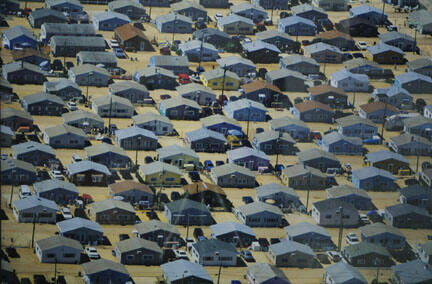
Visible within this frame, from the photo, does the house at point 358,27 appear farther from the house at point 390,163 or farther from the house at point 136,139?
the house at point 136,139

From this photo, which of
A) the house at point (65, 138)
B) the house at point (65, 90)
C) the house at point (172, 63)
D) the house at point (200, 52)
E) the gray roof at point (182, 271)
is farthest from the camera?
the house at point (200, 52)

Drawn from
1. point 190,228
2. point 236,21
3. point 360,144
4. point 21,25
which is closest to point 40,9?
point 21,25

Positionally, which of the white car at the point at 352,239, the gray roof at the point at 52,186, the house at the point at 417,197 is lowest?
the white car at the point at 352,239

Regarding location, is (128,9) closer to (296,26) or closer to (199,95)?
(296,26)

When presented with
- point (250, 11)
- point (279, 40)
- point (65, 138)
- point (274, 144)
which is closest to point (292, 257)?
point (274, 144)

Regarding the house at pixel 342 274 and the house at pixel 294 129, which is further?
the house at pixel 294 129

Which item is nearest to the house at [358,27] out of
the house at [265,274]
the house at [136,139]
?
the house at [136,139]

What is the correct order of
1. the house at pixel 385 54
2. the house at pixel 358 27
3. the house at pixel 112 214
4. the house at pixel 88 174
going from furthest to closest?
the house at pixel 358 27 < the house at pixel 385 54 < the house at pixel 88 174 < the house at pixel 112 214
